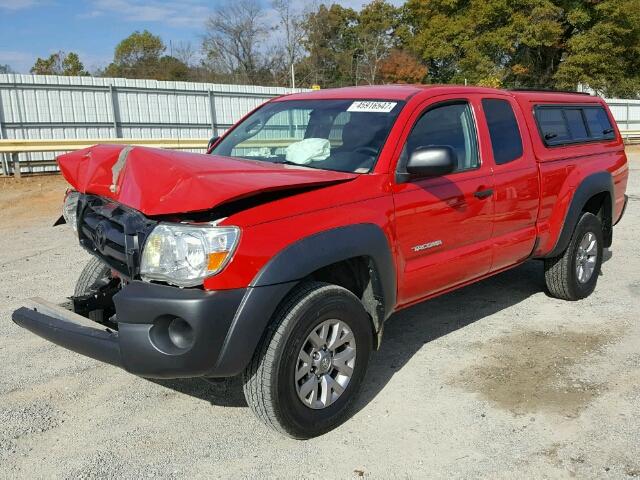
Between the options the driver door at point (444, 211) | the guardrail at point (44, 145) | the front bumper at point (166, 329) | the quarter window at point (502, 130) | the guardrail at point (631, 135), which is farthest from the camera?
the guardrail at point (631, 135)

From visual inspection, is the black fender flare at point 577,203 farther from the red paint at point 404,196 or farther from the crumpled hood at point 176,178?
the crumpled hood at point 176,178

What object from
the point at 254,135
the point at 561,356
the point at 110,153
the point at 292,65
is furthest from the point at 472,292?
the point at 292,65

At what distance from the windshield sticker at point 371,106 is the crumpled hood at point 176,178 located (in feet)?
2.16

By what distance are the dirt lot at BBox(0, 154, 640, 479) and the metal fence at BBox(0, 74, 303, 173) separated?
36.4 feet

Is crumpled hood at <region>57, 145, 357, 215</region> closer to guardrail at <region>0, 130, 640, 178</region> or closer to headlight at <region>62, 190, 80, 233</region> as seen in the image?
headlight at <region>62, 190, 80, 233</region>

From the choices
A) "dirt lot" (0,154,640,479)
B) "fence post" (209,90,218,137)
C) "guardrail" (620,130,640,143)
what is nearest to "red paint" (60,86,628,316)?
"dirt lot" (0,154,640,479)

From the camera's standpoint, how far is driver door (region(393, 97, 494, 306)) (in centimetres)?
364

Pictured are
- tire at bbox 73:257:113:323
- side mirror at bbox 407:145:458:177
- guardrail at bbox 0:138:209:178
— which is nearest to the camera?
side mirror at bbox 407:145:458:177

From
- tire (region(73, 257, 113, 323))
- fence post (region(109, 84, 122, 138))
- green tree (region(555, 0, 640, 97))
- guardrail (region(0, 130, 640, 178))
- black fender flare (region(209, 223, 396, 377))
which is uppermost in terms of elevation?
green tree (region(555, 0, 640, 97))

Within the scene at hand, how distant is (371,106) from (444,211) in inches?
33.4

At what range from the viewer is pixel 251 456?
10.0 feet

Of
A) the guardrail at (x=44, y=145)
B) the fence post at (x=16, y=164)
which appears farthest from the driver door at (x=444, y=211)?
the fence post at (x=16, y=164)

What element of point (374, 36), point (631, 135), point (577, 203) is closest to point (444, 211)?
point (577, 203)

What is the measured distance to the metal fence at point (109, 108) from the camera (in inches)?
576
